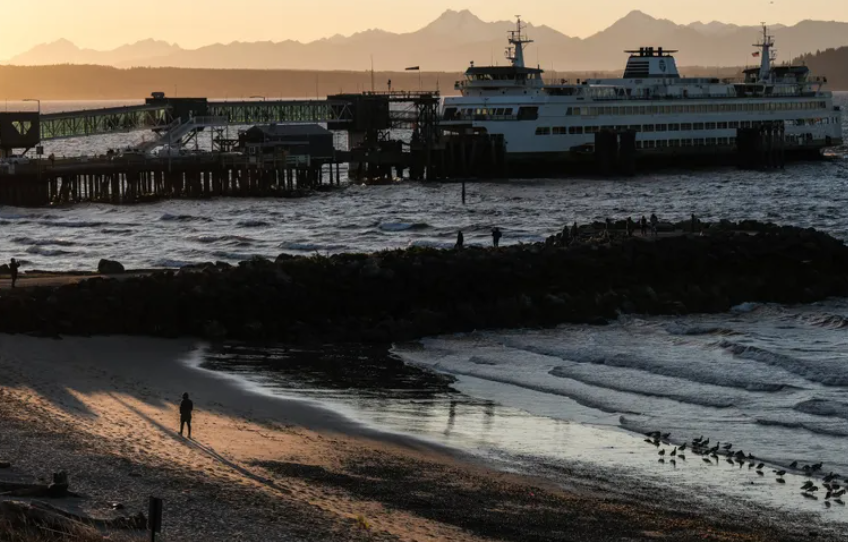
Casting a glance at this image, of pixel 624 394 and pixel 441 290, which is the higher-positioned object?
pixel 441 290

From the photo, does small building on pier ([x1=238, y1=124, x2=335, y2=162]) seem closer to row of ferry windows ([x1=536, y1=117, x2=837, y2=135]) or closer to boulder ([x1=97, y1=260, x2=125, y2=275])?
row of ferry windows ([x1=536, y1=117, x2=837, y2=135])

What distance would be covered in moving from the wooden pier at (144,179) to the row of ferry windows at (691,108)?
2410cm

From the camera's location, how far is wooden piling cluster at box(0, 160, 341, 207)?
280 ft

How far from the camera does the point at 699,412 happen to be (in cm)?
3027

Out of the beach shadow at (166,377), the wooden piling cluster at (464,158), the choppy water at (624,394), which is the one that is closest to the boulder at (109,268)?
the beach shadow at (166,377)

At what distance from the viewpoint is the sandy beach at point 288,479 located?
20.5 metres

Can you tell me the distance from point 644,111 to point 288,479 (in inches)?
3697

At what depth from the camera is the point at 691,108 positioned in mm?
115812

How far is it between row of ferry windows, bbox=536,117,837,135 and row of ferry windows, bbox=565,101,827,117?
1013 millimetres

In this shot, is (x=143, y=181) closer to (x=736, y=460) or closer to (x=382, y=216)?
(x=382, y=216)

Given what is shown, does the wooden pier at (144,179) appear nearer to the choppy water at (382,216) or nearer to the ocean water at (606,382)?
the choppy water at (382,216)

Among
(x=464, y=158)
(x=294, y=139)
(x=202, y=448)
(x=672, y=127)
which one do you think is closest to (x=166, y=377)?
(x=202, y=448)

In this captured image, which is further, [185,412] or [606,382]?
[606,382]

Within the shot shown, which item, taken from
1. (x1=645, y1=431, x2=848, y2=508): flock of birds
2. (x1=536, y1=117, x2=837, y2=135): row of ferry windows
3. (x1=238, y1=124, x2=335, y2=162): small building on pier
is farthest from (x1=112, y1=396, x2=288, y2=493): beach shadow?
(x1=536, y1=117, x2=837, y2=135): row of ferry windows
